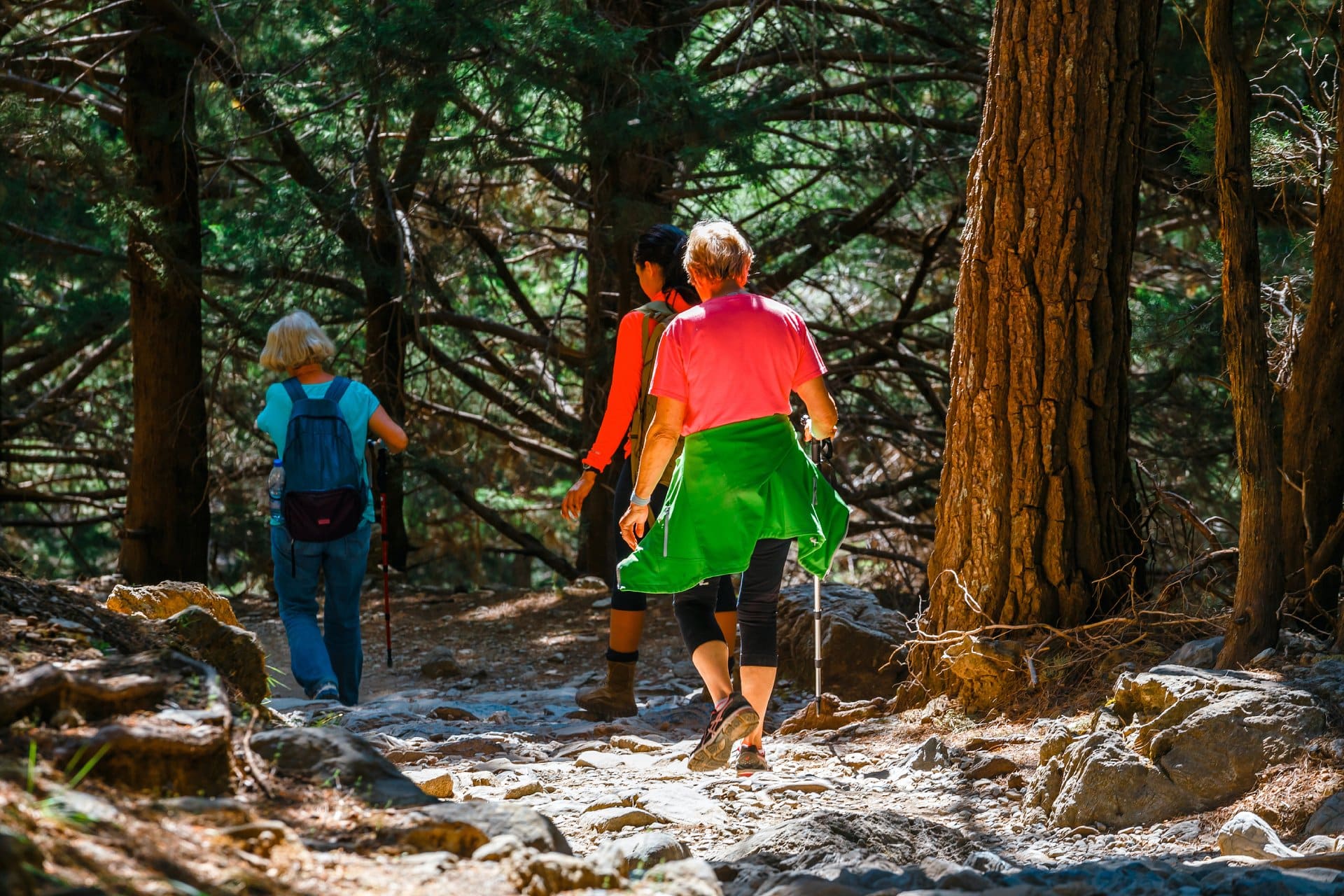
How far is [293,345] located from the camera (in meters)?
5.61

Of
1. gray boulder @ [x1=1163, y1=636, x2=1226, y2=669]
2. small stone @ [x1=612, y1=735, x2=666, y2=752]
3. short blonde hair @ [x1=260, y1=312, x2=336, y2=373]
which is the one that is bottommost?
small stone @ [x1=612, y1=735, x2=666, y2=752]

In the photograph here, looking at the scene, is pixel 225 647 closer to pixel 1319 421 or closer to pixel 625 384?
pixel 625 384

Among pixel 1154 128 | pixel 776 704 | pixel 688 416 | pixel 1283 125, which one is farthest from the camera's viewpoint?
pixel 1154 128

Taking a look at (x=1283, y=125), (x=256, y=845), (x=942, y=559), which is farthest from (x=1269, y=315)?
(x=256, y=845)

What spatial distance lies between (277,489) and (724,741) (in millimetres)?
2395

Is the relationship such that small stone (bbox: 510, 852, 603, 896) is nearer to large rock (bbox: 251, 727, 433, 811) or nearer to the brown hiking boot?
large rock (bbox: 251, 727, 433, 811)

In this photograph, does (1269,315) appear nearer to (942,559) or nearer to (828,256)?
(942,559)

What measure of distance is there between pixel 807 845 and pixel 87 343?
9686 mm

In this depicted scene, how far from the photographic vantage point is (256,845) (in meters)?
2.43

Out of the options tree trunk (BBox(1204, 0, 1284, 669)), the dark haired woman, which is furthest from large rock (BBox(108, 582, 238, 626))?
tree trunk (BBox(1204, 0, 1284, 669))

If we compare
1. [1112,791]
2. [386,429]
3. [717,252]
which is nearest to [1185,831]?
[1112,791]

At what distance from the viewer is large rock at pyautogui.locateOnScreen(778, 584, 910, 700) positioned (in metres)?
6.29

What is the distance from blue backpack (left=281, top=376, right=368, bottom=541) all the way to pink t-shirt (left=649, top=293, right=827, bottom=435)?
6.27ft

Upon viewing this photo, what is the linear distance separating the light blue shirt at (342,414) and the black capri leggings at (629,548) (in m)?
1.20
